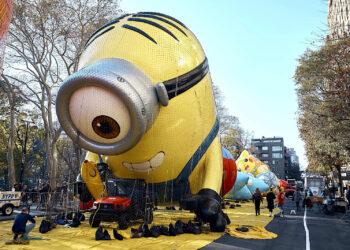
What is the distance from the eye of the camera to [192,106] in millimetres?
6832

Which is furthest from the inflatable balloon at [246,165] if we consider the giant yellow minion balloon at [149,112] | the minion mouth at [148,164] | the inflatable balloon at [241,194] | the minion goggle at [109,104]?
the minion goggle at [109,104]

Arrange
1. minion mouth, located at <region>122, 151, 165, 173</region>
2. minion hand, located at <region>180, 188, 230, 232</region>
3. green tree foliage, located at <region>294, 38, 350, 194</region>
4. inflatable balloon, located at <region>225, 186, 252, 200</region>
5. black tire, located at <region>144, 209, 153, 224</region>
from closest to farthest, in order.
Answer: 1. minion mouth, located at <region>122, 151, 165, 173</region>
2. minion hand, located at <region>180, 188, 230, 232</region>
3. black tire, located at <region>144, 209, 153, 224</region>
4. green tree foliage, located at <region>294, 38, 350, 194</region>
5. inflatable balloon, located at <region>225, 186, 252, 200</region>

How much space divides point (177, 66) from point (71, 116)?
2.59 meters

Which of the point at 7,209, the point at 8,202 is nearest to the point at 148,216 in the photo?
the point at 7,209

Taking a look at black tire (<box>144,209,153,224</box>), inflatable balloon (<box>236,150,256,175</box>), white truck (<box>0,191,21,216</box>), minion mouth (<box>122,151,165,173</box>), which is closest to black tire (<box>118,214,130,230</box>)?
black tire (<box>144,209,153,224</box>)

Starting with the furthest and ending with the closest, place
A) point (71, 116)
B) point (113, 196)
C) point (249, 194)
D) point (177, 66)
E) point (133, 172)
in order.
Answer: point (249, 194)
point (113, 196)
point (133, 172)
point (177, 66)
point (71, 116)

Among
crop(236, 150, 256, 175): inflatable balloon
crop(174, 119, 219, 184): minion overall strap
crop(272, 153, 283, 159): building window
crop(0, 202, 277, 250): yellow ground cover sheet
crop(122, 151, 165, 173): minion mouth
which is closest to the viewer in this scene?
crop(0, 202, 277, 250): yellow ground cover sheet

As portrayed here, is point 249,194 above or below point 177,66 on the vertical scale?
below

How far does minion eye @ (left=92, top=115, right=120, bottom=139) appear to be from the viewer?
18.2 ft

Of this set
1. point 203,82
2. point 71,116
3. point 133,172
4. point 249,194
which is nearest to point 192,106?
point 203,82

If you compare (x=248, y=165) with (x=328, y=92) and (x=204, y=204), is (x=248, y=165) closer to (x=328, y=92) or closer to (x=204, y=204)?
(x=328, y=92)

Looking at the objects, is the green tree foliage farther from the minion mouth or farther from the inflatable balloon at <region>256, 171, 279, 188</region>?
the minion mouth

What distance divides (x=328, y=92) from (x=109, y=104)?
522 inches

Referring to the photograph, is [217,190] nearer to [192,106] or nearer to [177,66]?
[192,106]
